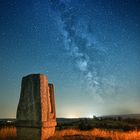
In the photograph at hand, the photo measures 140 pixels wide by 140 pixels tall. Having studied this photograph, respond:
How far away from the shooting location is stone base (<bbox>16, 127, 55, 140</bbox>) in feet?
34.2

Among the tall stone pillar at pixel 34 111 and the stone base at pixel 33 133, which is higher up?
the tall stone pillar at pixel 34 111

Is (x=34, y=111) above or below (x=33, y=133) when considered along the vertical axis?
above

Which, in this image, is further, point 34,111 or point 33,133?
point 34,111

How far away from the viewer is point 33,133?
34.5ft

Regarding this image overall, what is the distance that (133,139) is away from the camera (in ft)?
41.1

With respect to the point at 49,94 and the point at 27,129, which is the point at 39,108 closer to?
the point at 27,129

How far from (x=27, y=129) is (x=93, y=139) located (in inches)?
123

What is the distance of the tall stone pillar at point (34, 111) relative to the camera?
10.5 meters

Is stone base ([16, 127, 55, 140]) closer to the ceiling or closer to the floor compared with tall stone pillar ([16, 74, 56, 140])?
closer to the floor

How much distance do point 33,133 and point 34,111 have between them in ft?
3.26

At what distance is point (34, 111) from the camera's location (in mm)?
10672

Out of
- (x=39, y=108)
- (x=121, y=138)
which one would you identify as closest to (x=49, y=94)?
(x=39, y=108)

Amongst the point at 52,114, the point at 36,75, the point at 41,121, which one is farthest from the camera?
the point at 52,114

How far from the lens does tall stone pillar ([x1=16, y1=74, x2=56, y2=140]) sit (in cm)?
1051
